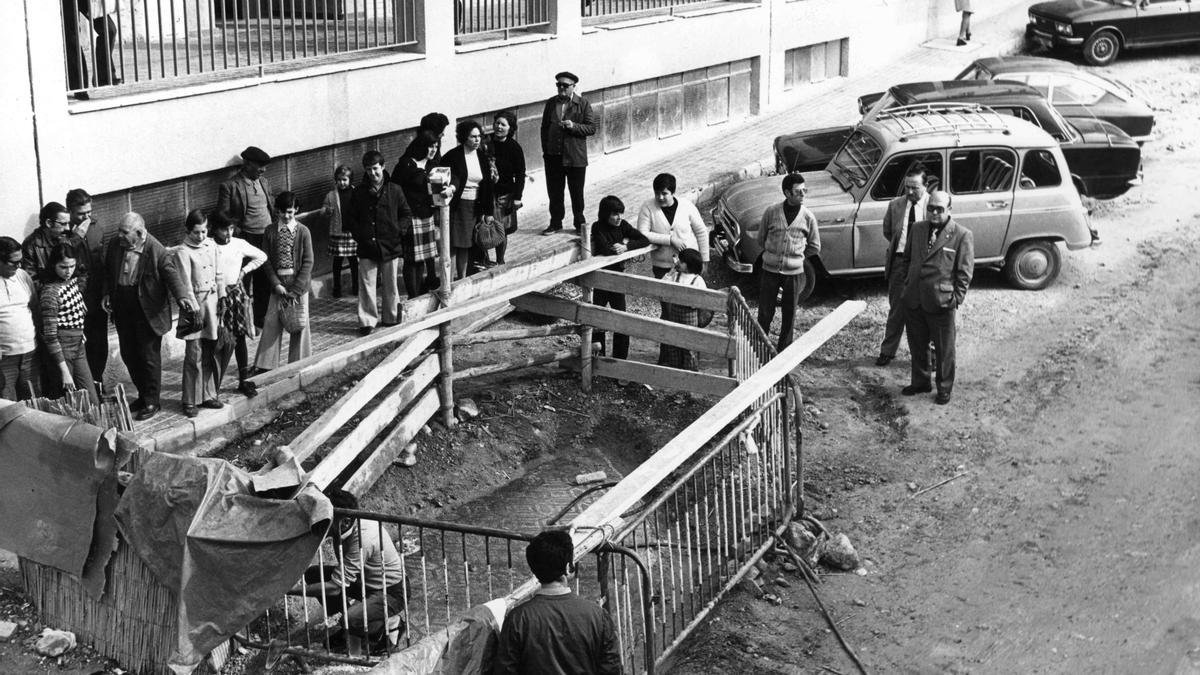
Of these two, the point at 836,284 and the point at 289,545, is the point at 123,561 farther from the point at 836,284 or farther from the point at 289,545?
the point at 836,284

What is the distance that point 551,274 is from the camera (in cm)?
1238

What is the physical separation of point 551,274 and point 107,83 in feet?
13.1

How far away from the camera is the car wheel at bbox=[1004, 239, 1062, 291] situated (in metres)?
15.9

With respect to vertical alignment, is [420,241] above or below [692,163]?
above

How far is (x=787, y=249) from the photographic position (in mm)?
13531

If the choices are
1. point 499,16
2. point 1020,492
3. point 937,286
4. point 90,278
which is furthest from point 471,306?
point 499,16

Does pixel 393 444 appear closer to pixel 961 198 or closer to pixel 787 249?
pixel 787 249

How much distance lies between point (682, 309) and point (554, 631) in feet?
22.3

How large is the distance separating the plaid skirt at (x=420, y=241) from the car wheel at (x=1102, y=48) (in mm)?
16302

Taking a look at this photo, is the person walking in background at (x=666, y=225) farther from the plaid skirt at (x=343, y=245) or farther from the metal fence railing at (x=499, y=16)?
the metal fence railing at (x=499, y=16)

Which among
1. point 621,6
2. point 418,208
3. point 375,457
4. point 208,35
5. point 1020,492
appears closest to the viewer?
point 375,457

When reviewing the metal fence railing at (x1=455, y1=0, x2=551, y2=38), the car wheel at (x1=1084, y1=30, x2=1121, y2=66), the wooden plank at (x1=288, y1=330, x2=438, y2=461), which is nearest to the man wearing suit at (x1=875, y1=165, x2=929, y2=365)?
the wooden plank at (x1=288, y1=330, x2=438, y2=461)

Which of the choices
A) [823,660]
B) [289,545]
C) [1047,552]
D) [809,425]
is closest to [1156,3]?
[809,425]

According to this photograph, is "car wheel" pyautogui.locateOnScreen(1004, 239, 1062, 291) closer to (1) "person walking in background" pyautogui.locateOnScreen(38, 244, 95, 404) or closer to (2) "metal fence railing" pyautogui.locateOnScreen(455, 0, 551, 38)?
(2) "metal fence railing" pyautogui.locateOnScreen(455, 0, 551, 38)
